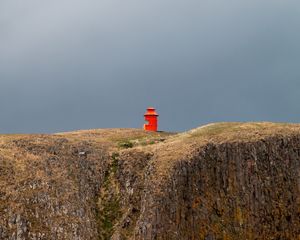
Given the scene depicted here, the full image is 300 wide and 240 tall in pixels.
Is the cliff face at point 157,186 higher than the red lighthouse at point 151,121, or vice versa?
the red lighthouse at point 151,121

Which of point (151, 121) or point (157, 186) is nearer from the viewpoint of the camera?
point (157, 186)

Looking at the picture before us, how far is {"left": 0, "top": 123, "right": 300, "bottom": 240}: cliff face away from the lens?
196ft

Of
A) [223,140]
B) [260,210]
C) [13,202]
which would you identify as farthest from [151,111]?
[13,202]

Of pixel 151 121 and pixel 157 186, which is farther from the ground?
pixel 151 121

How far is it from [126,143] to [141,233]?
58.9 ft

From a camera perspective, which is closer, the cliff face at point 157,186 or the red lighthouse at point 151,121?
the cliff face at point 157,186

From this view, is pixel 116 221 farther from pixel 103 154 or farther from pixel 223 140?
pixel 223 140

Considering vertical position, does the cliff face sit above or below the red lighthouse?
below

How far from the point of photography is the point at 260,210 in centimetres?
6856

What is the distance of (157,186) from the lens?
63.9 m

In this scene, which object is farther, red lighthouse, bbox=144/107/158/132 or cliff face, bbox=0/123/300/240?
red lighthouse, bbox=144/107/158/132

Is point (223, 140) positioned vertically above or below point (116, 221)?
above

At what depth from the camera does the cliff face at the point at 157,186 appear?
196ft

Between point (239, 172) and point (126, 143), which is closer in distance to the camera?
point (239, 172)
